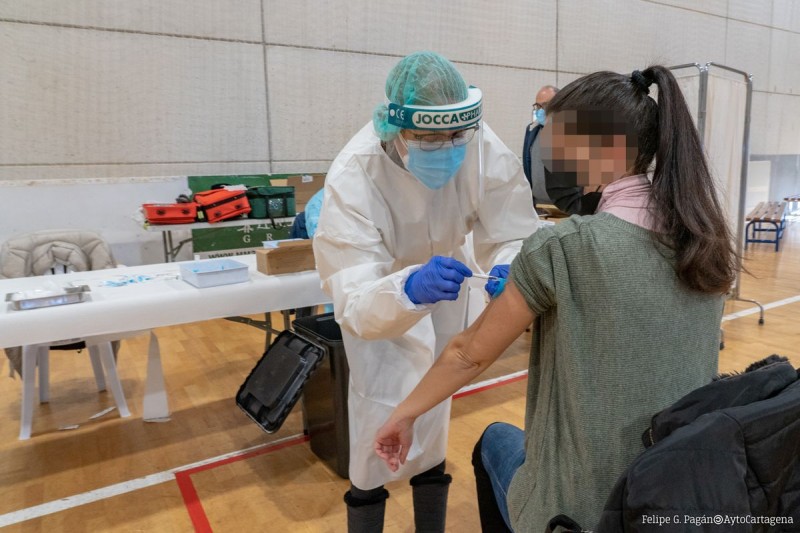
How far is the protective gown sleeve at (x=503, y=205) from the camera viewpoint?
1.48 meters

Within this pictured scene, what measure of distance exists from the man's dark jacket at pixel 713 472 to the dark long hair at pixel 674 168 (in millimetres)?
209

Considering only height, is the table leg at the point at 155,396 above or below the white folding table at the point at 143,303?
below

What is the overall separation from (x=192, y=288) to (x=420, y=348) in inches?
42.7

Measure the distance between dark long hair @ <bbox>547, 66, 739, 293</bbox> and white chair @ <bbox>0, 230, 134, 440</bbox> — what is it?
2310mm

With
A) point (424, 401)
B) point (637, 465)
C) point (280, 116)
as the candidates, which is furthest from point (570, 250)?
point (280, 116)

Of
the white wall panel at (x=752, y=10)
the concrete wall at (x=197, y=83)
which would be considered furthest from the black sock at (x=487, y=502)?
the white wall panel at (x=752, y=10)

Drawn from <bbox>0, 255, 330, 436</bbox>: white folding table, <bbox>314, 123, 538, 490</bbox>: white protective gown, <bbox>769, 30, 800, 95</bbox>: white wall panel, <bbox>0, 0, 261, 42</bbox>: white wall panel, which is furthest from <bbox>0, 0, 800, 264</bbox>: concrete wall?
<bbox>769, 30, 800, 95</bbox>: white wall panel

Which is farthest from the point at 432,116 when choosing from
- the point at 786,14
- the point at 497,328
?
the point at 786,14

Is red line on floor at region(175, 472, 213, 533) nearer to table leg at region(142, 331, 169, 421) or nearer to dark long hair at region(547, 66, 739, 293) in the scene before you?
table leg at region(142, 331, 169, 421)

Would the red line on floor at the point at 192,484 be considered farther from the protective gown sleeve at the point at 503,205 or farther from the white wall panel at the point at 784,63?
the white wall panel at the point at 784,63

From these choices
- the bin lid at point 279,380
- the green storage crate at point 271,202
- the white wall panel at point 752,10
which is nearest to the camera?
the bin lid at point 279,380

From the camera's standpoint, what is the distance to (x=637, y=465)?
663 mm

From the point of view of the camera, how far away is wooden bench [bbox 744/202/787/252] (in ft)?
21.7

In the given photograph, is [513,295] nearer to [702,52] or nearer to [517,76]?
[517,76]
